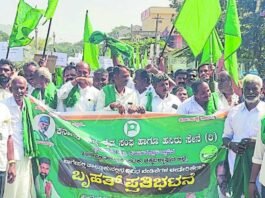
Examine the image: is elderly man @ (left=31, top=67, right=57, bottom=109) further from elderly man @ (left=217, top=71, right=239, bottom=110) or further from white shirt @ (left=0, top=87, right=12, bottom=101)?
elderly man @ (left=217, top=71, right=239, bottom=110)

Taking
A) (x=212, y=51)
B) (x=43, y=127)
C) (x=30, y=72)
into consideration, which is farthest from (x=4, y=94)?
(x=212, y=51)

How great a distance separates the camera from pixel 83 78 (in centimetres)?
777

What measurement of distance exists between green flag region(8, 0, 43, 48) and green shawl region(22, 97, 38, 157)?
420 centimetres

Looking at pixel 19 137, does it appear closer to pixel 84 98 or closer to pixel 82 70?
pixel 84 98

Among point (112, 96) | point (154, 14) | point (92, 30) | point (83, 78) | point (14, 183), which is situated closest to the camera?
point (14, 183)

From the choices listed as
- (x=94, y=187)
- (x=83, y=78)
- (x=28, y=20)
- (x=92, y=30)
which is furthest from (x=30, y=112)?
(x=92, y=30)

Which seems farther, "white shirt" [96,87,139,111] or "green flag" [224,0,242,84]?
"green flag" [224,0,242,84]

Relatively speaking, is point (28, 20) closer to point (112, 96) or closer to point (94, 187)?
point (112, 96)

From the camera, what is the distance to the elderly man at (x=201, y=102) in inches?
267

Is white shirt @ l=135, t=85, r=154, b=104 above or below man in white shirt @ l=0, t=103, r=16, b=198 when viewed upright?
above

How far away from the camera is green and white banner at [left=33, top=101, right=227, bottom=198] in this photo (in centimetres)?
643

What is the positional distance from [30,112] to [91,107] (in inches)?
52.9

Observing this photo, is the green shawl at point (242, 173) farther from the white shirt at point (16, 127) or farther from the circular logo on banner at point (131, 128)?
the white shirt at point (16, 127)

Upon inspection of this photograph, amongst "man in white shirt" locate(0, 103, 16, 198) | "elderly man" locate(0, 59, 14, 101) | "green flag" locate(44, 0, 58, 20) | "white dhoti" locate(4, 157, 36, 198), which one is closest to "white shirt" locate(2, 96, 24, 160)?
"white dhoti" locate(4, 157, 36, 198)
